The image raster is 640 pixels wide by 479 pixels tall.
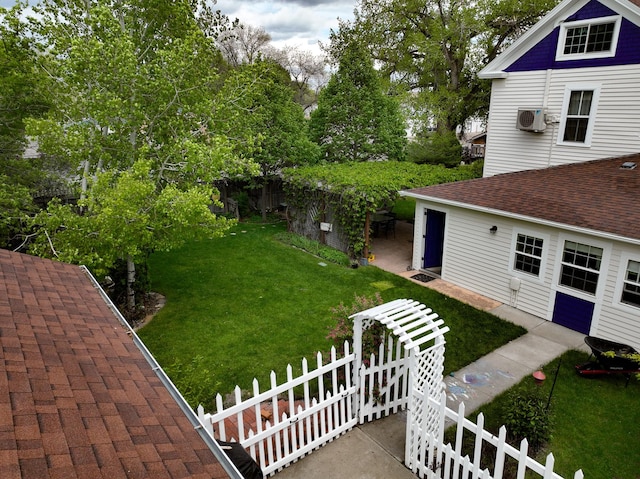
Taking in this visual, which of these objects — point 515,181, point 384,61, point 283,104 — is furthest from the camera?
point 384,61

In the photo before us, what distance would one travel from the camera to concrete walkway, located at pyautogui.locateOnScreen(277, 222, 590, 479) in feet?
18.7

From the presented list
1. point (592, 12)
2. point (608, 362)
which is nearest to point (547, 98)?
point (592, 12)

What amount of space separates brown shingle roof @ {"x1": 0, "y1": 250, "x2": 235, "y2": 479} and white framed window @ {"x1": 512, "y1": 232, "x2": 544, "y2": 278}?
9.52 metres

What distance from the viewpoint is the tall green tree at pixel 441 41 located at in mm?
21328

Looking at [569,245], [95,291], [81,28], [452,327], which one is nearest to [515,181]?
[569,245]

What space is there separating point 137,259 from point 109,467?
8.39 m

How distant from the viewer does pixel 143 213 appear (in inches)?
332

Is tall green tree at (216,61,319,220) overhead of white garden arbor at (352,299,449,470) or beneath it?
overhead

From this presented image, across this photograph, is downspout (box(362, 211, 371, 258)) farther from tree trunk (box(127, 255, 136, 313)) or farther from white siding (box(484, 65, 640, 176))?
tree trunk (box(127, 255, 136, 313))

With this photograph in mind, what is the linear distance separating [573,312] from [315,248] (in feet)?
27.5

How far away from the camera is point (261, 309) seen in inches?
424

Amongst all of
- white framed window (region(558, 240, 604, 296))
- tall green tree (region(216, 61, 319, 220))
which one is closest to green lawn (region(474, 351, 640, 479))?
white framed window (region(558, 240, 604, 296))

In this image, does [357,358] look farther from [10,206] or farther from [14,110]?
[14,110]

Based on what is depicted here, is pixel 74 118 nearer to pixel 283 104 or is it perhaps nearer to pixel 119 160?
pixel 119 160
